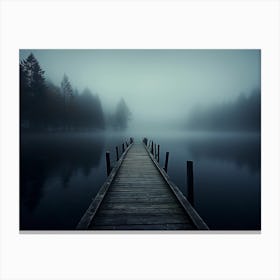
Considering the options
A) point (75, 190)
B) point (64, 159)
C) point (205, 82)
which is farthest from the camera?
point (64, 159)

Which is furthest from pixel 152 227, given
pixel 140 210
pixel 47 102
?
pixel 47 102

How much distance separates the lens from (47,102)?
25.5 ft

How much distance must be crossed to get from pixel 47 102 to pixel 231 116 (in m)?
6.54

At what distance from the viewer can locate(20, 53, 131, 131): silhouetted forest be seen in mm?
3838

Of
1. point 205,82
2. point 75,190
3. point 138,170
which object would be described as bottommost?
point 75,190
